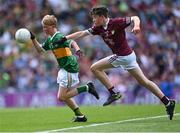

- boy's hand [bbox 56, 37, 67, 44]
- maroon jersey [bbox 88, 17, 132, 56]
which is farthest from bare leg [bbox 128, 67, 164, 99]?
boy's hand [bbox 56, 37, 67, 44]

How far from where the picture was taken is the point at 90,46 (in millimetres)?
24531

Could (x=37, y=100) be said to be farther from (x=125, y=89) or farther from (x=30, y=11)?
(x=30, y=11)

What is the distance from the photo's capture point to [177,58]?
23.3 m

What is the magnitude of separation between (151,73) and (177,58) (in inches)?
40.7

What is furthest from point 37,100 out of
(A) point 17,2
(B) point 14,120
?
(B) point 14,120

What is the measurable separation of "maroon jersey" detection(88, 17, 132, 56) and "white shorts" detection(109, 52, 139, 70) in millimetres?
76

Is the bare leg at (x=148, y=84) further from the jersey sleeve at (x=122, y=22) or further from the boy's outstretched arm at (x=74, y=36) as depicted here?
the boy's outstretched arm at (x=74, y=36)

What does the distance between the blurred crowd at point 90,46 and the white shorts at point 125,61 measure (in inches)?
361

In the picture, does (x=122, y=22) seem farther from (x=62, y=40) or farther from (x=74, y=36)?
(x=62, y=40)

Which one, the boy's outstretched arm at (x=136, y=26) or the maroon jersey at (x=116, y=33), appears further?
the maroon jersey at (x=116, y=33)

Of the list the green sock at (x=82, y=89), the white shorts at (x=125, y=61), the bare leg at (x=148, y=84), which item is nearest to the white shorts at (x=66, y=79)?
the green sock at (x=82, y=89)

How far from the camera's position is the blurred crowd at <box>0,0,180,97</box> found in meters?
23.1

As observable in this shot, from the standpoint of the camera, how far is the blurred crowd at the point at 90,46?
23.1 metres

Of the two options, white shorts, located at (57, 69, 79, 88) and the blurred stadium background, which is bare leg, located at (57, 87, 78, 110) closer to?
white shorts, located at (57, 69, 79, 88)
